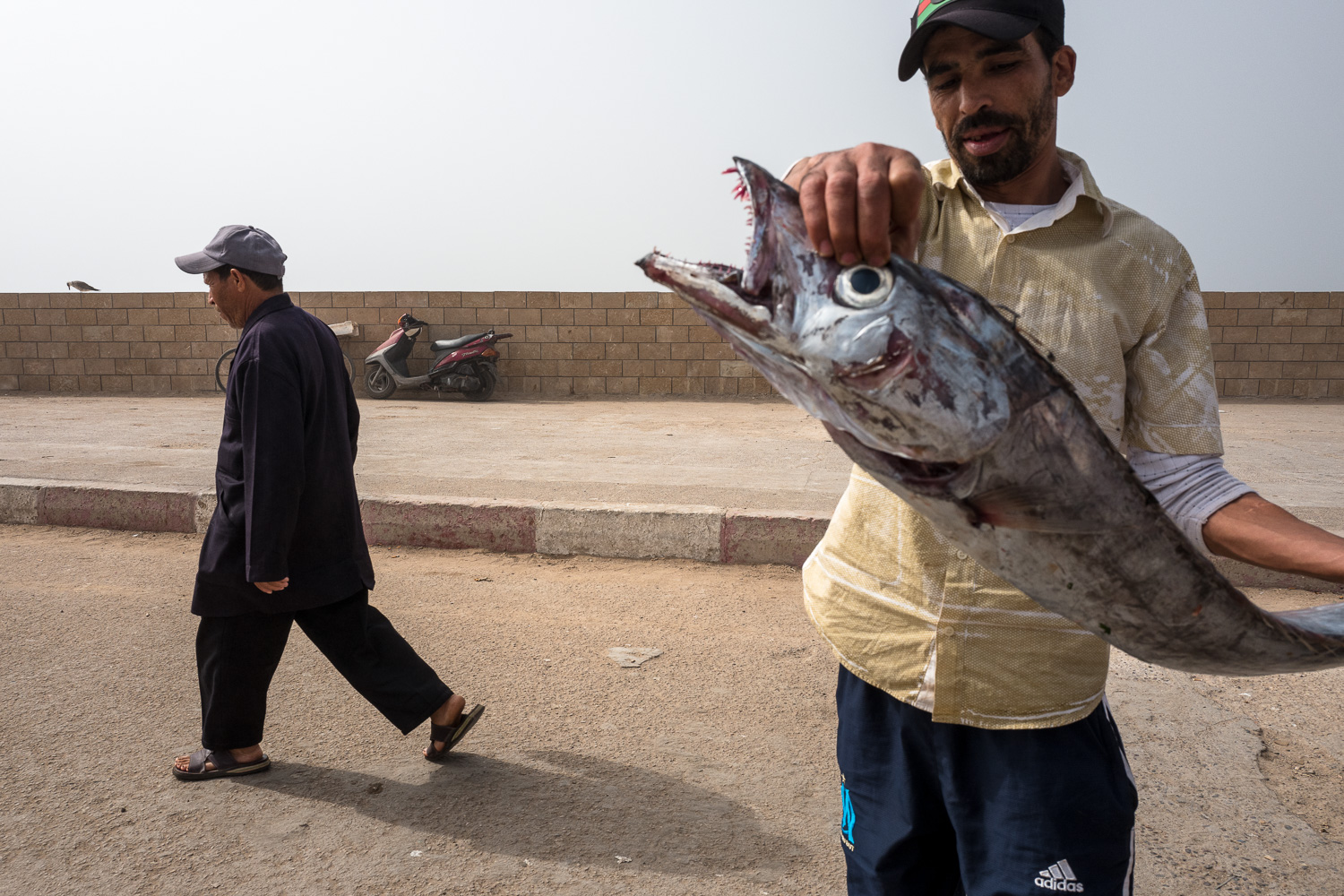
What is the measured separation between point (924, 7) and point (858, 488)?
2.44 ft

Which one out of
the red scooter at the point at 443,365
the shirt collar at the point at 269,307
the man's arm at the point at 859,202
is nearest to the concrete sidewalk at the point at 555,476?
the red scooter at the point at 443,365

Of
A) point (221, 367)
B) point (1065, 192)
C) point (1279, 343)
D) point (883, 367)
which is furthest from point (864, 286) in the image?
point (1279, 343)

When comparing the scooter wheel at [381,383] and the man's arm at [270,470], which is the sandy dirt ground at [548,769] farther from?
the scooter wheel at [381,383]

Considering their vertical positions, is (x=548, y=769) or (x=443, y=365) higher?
(x=443, y=365)

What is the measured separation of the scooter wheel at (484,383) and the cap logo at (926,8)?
12.4m

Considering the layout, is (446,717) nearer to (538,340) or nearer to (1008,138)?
(1008,138)

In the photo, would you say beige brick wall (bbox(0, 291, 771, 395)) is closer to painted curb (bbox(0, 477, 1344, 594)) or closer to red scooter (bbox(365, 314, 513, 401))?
red scooter (bbox(365, 314, 513, 401))

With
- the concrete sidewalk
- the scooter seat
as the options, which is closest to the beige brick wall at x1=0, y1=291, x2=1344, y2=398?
the scooter seat

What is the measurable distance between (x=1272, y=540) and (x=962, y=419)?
671mm

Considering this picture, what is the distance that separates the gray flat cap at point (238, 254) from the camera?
9.43 feet

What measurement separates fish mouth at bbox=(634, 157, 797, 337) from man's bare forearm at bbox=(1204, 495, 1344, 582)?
0.81 meters

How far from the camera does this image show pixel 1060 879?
1284mm

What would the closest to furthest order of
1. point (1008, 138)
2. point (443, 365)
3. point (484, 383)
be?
1. point (1008, 138)
2. point (443, 365)
3. point (484, 383)

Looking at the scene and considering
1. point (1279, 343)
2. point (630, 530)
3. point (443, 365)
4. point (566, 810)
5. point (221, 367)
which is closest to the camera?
point (566, 810)
